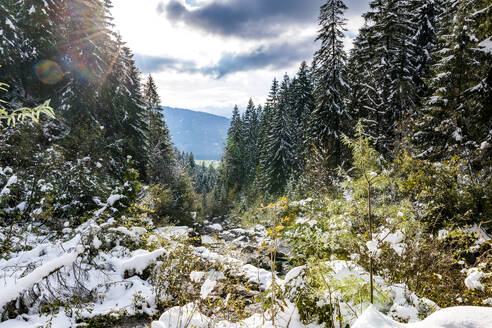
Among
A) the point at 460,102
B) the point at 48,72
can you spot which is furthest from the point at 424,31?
the point at 48,72

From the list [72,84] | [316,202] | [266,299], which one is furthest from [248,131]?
[266,299]

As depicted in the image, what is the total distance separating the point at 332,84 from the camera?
58.2 feet

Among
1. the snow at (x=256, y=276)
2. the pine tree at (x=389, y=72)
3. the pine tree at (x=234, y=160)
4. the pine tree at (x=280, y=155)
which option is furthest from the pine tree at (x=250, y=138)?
the snow at (x=256, y=276)

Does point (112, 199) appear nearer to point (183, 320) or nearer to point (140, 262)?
point (140, 262)

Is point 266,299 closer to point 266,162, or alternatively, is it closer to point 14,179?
point 14,179

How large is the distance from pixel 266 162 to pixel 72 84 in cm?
2288

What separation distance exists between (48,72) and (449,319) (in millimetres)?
17304

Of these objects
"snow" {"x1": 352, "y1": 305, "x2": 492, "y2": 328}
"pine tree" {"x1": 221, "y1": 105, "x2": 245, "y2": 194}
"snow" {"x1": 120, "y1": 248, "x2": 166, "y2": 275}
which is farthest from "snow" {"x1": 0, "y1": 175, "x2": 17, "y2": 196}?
"pine tree" {"x1": 221, "y1": 105, "x2": 245, "y2": 194}

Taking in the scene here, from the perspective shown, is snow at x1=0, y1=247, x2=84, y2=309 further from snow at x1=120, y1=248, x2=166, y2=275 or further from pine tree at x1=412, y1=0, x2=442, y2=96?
pine tree at x1=412, y1=0, x2=442, y2=96

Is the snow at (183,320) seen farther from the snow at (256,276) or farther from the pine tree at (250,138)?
the pine tree at (250,138)

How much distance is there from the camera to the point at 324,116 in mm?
18391

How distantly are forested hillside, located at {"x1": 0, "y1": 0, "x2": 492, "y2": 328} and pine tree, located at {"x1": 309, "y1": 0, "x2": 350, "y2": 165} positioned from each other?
111mm

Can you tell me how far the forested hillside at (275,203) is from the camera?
3180mm

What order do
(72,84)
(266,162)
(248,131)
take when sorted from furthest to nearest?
(248,131) → (266,162) → (72,84)
